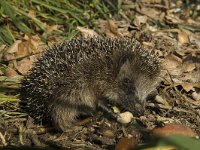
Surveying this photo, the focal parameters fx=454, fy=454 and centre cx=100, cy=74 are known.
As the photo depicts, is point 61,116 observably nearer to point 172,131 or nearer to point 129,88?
point 129,88

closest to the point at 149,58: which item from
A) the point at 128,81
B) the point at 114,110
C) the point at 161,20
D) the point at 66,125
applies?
the point at 128,81

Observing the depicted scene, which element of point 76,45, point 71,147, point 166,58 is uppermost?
point 76,45

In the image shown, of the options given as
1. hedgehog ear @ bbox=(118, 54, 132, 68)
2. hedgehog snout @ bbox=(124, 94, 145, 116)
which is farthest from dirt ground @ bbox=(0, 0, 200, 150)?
hedgehog ear @ bbox=(118, 54, 132, 68)

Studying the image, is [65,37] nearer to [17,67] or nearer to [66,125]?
[17,67]

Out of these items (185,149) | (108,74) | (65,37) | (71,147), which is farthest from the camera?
(65,37)

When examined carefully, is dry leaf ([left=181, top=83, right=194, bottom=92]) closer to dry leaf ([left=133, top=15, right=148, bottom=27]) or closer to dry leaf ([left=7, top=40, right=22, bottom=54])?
dry leaf ([left=133, top=15, right=148, bottom=27])

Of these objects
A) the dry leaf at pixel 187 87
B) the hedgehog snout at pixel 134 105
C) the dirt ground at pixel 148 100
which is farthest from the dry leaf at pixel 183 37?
the hedgehog snout at pixel 134 105

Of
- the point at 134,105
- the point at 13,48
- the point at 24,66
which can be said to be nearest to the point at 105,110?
the point at 134,105
